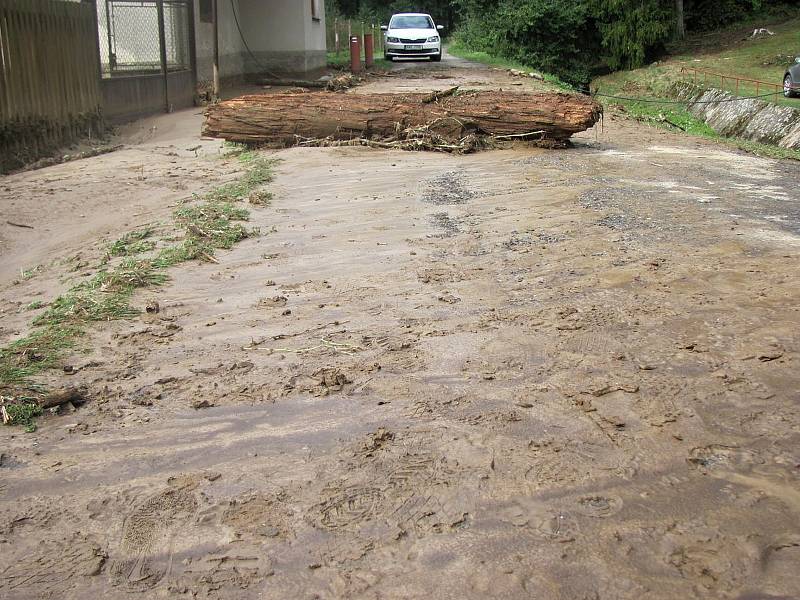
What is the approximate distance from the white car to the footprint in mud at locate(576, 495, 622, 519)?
92.6ft

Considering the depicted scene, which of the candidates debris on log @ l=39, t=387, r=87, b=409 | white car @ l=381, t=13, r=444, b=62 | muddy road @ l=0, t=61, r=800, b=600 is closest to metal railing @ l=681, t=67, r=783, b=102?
white car @ l=381, t=13, r=444, b=62

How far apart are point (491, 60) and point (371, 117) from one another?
69.3 ft

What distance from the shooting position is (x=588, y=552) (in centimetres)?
282

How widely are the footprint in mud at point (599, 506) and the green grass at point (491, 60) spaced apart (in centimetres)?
2392

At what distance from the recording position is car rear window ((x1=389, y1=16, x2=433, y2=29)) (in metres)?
30.7

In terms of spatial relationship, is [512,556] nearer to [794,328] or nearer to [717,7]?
[794,328]

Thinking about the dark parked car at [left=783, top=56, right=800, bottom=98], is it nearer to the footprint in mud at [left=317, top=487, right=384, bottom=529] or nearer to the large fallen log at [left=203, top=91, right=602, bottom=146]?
the large fallen log at [left=203, top=91, right=602, bottom=146]

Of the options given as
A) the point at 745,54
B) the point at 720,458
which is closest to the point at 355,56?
the point at 745,54

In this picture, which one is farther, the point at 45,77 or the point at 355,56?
the point at 355,56

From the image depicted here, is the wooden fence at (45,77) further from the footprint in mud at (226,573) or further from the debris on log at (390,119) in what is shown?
the footprint in mud at (226,573)

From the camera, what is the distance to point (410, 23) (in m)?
30.9

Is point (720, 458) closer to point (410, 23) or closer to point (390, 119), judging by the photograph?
point (390, 119)

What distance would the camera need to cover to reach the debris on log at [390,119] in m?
Result: 11.6

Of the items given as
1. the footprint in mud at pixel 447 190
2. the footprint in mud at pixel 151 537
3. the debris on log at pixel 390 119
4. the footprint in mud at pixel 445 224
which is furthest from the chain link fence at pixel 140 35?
the footprint in mud at pixel 151 537
